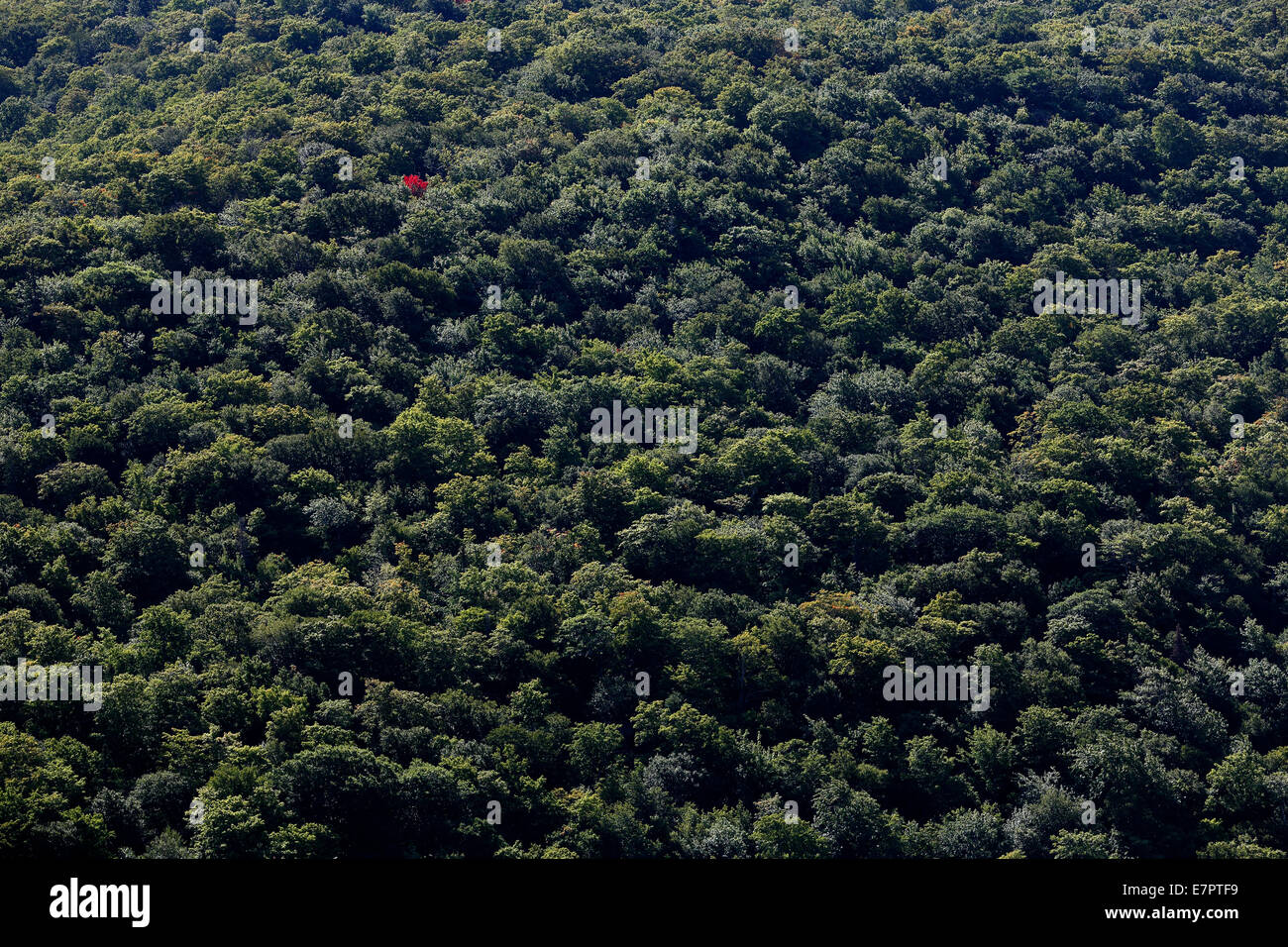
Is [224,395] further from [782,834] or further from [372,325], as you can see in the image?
[782,834]

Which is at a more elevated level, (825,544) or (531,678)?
(825,544)

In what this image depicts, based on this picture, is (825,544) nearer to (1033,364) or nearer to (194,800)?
(1033,364)

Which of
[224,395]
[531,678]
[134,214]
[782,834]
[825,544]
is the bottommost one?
[782,834]

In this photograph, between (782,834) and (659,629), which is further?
(659,629)

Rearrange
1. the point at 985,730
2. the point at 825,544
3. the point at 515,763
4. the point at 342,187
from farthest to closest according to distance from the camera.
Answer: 1. the point at 342,187
2. the point at 825,544
3. the point at 985,730
4. the point at 515,763

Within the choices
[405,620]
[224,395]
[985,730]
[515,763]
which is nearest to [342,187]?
[224,395]

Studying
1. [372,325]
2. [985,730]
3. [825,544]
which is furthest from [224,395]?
[985,730]
